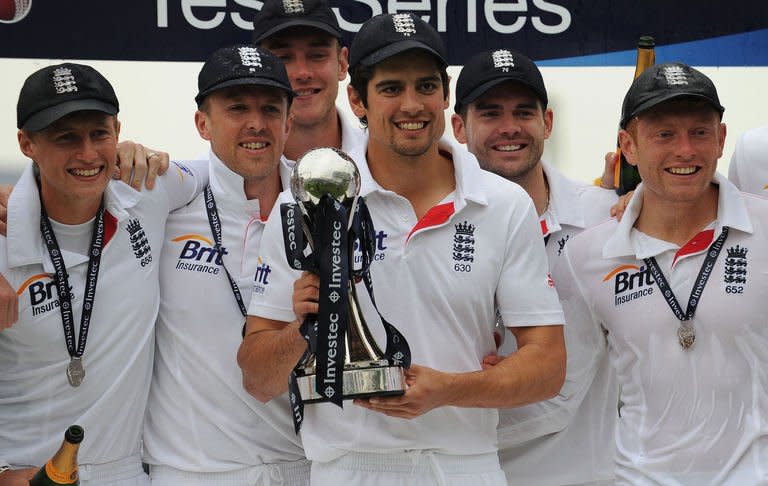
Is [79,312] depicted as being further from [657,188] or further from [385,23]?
[657,188]

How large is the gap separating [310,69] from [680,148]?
1.31 metres

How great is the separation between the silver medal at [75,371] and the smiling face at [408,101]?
1010 mm

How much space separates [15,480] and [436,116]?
1.46 metres

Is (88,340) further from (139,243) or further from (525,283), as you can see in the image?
(525,283)

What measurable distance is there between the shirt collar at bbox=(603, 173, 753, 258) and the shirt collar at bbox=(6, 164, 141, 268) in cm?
138

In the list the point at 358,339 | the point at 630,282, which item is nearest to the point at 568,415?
the point at 630,282

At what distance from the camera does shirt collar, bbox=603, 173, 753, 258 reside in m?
3.44

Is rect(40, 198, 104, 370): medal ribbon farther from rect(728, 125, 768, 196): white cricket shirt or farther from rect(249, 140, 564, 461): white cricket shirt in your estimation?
rect(728, 125, 768, 196): white cricket shirt

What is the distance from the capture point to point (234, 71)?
11.9ft

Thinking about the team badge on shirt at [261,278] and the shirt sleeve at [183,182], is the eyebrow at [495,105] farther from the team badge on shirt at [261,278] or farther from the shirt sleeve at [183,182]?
the team badge on shirt at [261,278]

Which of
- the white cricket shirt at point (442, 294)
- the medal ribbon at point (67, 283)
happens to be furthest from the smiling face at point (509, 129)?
the medal ribbon at point (67, 283)

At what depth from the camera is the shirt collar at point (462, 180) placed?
3.37m

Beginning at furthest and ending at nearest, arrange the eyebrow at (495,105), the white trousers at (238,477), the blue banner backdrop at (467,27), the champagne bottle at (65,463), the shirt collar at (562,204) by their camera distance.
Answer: the blue banner backdrop at (467,27) < the eyebrow at (495,105) < the shirt collar at (562,204) < the white trousers at (238,477) < the champagne bottle at (65,463)

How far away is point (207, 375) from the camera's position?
3.61 metres
